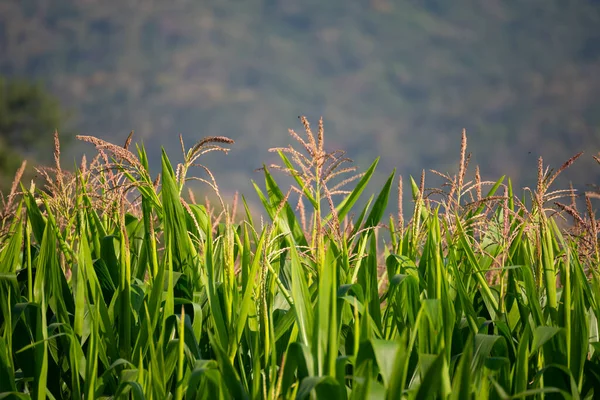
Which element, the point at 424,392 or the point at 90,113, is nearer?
the point at 424,392

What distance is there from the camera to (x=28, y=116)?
33.3 metres

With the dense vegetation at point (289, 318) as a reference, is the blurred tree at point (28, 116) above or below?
above

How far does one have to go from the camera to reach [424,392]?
1126 millimetres

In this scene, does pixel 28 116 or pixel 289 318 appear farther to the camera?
pixel 28 116

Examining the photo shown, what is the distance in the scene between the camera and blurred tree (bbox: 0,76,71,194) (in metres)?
32.7

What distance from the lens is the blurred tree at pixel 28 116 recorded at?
32656 millimetres

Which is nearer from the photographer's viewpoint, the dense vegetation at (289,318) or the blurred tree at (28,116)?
the dense vegetation at (289,318)

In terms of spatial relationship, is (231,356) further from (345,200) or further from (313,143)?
(345,200)

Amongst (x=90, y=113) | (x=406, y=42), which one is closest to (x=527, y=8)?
(x=406, y=42)

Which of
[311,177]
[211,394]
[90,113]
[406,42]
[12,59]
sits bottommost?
[211,394]

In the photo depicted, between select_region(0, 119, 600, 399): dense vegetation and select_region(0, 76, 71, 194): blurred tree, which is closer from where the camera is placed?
select_region(0, 119, 600, 399): dense vegetation

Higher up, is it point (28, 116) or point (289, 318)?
point (28, 116)

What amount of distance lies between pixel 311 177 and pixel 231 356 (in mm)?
416

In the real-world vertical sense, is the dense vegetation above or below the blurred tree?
below
